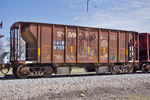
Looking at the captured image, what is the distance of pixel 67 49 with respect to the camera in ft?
47.9

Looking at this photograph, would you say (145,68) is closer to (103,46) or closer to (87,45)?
(103,46)

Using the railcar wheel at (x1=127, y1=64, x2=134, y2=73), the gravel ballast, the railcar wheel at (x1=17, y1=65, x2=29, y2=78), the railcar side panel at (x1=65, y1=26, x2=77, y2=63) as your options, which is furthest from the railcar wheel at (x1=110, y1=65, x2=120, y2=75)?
the railcar wheel at (x1=17, y1=65, x2=29, y2=78)

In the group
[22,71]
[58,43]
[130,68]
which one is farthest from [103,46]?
[22,71]

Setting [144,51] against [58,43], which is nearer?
[58,43]

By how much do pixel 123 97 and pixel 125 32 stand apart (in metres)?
9.91

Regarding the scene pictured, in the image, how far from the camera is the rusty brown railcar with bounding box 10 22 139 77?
13594mm

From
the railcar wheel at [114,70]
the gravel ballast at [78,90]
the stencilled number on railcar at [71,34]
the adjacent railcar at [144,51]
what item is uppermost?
the stencilled number on railcar at [71,34]

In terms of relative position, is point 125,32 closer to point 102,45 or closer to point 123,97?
point 102,45

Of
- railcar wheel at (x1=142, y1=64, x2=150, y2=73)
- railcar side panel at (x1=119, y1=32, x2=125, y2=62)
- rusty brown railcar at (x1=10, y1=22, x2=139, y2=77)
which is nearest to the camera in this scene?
rusty brown railcar at (x1=10, y1=22, x2=139, y2=77)

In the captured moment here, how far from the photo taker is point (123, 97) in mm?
8383

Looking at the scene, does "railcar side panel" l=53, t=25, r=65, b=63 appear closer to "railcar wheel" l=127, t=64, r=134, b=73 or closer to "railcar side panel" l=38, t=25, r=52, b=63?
"railcar side panel" l=38, t=25, r=52, b=63

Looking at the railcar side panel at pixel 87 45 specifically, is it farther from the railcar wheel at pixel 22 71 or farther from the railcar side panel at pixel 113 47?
the railcar wheel at pixel 22 71

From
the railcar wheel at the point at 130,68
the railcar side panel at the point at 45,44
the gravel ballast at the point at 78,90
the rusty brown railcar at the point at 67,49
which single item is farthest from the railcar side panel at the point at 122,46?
the railcar side panel at the point at 45,44

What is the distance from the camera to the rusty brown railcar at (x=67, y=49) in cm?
1359
